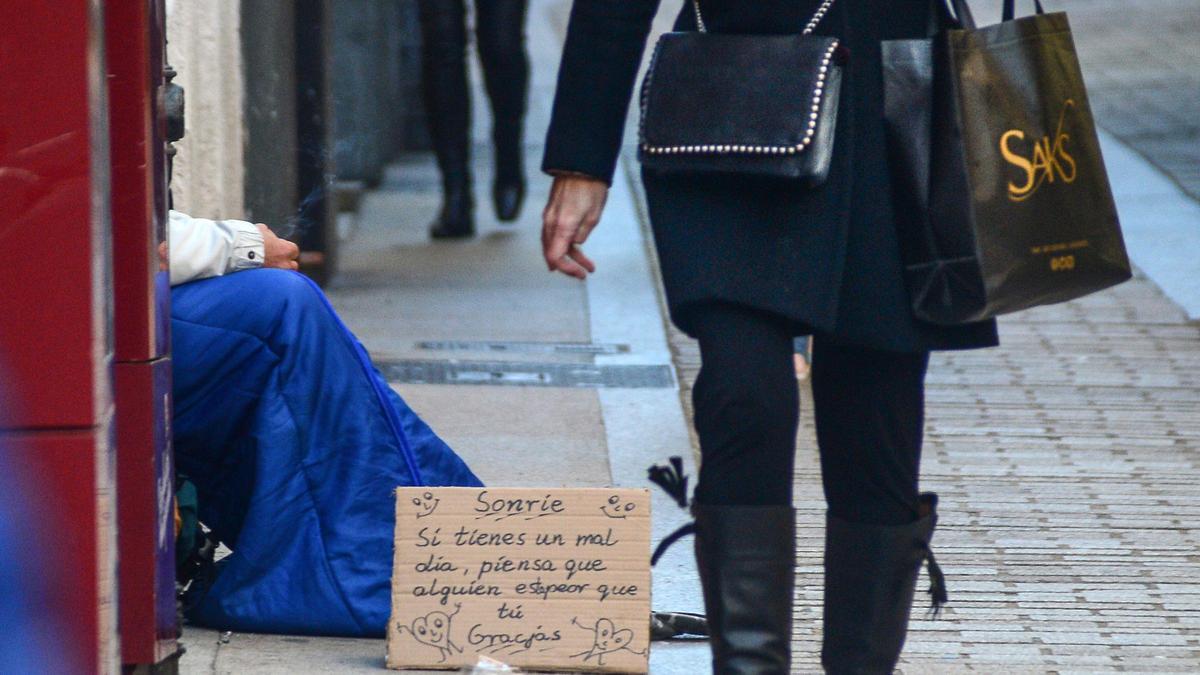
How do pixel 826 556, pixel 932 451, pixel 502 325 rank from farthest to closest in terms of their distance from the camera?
pixel 502 325 → pixel 932 451 → pixel 826 556

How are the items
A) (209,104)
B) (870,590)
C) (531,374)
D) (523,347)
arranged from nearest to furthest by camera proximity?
1. (870,590)
2. (209,104)
3. (531,374)
4. (523,347)

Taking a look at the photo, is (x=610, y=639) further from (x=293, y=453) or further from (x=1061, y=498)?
(x=1061, y=498)

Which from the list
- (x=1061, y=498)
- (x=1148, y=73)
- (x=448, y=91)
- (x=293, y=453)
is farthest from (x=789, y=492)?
(x=1148, y=73)

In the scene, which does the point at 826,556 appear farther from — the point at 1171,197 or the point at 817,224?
the point at 1171,197

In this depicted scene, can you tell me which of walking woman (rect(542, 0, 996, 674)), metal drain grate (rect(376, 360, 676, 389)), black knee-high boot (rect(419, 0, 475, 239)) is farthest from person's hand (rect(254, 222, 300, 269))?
black knee-high boot (rect(419, 0, 475, 239))

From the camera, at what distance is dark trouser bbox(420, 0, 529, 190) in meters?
7.38

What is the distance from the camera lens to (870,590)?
8.16ft

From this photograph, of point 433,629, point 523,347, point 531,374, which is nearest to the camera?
point 433,629

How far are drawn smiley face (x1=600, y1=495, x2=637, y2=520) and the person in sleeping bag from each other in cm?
40

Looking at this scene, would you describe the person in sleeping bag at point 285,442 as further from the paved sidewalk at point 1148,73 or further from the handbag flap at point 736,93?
the paved sidewalk at point 1148,73

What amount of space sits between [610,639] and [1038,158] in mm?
1092

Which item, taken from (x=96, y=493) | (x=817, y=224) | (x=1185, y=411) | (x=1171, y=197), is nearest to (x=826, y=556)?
(x=817, y=224)

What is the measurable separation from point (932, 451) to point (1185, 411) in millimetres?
844

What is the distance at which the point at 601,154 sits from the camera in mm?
2369
